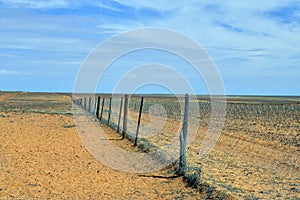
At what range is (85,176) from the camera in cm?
882

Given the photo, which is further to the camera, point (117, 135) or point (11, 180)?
point (117, 135)

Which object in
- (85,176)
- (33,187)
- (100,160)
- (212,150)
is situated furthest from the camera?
(212,150)

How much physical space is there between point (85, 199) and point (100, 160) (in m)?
3.84

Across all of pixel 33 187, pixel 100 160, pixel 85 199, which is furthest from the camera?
pixel 100 160

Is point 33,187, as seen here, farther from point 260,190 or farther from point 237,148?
point 237,148

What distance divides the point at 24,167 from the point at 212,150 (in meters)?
6.03

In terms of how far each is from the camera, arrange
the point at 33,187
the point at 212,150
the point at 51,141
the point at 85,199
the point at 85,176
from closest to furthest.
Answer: the point at 85,199 < the point at 33,187 < the point at 85,176 < the point at 212,150 < the point at 51,141

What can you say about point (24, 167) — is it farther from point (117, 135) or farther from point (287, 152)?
point (287, 152)

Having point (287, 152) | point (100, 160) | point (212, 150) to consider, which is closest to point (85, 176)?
point (100, 160)

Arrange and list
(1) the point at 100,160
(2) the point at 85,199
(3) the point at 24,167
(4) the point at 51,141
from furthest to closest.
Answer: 1. (4) the point at 51,141
2. (1) the point at 100,160
3. (3) the point at 24,167
4. (2) the point at 85,199

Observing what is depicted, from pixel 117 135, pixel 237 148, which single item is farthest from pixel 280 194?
pixel 117 135

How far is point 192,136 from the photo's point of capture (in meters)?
17.2

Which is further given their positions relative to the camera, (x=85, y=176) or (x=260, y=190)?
(x=85, y=176)

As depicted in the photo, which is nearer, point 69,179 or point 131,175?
point 69,179
